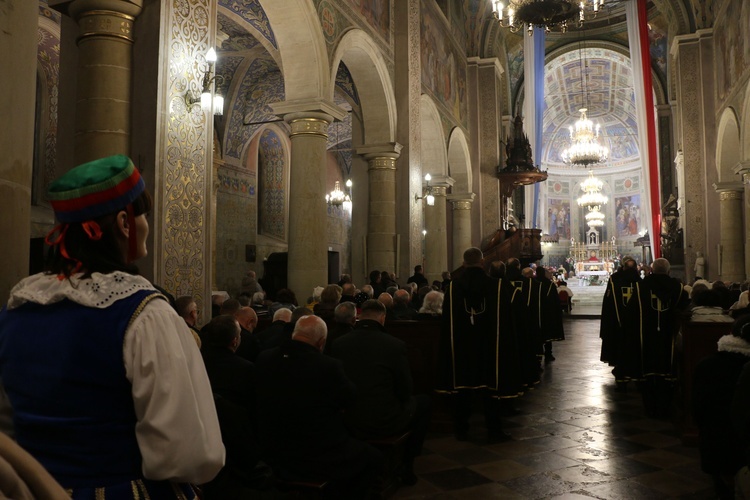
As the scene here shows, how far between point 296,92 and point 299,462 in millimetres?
7071

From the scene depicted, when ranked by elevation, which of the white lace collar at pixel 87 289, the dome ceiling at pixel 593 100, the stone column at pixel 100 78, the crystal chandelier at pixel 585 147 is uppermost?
the dome ceiling at pixel 593 100

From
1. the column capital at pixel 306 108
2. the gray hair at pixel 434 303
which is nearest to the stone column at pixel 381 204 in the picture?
the column capital at pixel 306 108

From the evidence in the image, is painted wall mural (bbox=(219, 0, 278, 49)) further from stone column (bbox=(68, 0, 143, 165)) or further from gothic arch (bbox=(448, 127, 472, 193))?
gothic arch (bbox=(448, 127, 472, 193))

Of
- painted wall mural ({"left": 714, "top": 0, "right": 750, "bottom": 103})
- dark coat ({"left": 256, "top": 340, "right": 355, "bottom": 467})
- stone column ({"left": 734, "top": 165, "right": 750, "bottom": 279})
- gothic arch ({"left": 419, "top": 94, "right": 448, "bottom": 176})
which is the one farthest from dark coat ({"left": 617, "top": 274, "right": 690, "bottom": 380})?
painted wall mural ({"left": 714, "top": 0, "right": 750, "bottom": 103})

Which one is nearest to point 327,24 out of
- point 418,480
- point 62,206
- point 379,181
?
point 379,181

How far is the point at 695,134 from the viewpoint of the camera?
18469 mm

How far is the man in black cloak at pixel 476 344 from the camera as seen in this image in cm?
558

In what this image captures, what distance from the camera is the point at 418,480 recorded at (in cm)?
448

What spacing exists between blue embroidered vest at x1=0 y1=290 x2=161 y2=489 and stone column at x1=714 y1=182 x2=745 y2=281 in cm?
1844

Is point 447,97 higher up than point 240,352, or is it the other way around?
point 447,97

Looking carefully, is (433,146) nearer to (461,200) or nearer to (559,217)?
(461,200)

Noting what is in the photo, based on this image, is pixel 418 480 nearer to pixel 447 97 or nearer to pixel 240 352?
pixel 240 352

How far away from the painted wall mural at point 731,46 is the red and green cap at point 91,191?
53.6ft

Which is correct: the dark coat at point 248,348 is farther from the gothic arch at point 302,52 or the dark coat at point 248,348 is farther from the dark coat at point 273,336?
Result: the gothic arch at point 302,52
